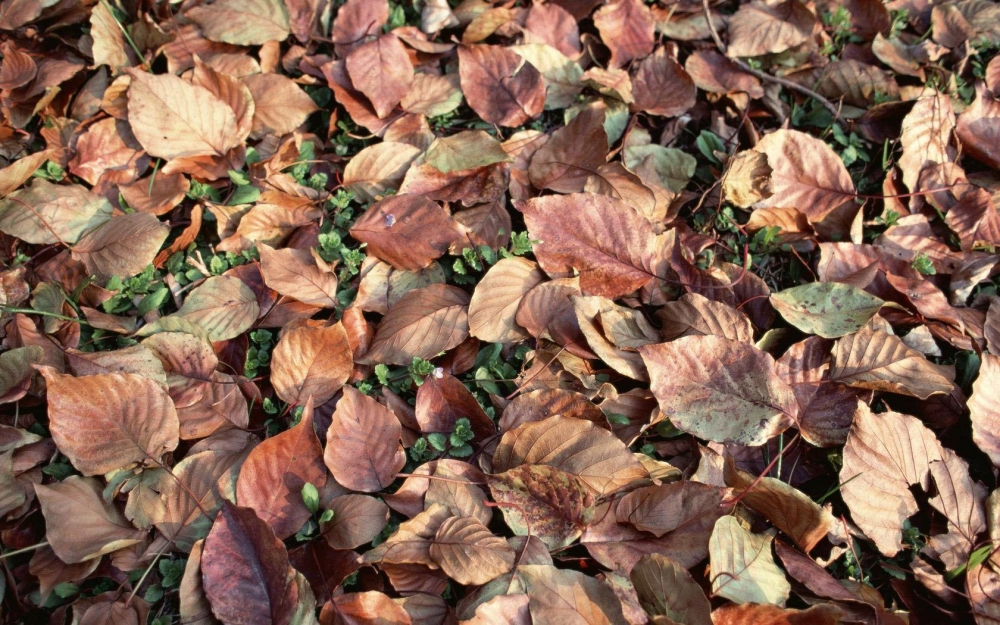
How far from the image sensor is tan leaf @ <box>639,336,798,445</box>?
1.53 m

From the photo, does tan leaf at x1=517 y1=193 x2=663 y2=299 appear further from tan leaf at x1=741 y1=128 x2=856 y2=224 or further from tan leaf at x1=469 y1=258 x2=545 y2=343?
tan leaf at x1=741 y1=128 x2=856 y2=224

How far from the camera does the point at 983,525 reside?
1.53 m

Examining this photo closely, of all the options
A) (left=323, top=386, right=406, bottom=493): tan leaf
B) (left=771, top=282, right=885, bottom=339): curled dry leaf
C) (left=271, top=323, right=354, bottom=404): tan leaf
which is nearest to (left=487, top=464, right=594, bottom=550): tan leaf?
(left=323, top=386, right=406, bottom=493): tan leaf

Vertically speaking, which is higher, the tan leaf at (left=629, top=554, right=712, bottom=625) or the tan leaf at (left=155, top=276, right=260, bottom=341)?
the tan leaf at (left=155, top=276, right=260, bottom=341)

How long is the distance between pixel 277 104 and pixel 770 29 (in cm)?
160

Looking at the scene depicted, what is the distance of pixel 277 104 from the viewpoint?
2.09m

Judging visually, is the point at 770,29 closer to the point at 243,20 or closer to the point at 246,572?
the point at 243,20

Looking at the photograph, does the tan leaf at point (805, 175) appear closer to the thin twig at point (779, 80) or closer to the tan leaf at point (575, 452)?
the thin twig at point (779, 80)

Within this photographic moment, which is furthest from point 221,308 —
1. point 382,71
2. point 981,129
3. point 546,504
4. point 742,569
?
point 981,129

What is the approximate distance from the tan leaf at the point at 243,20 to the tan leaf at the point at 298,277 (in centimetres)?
80

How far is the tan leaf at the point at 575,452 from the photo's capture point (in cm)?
148

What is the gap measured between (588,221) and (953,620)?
1192 mm

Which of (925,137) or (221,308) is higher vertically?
(925,137)

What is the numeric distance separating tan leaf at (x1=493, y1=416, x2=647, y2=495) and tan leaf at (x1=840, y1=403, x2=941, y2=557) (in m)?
0.48
